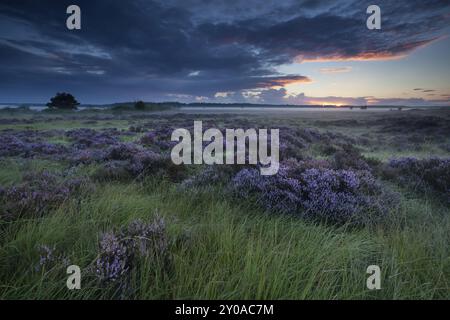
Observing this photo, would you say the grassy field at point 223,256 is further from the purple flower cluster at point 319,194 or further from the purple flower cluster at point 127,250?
the purple flower cluster at point 319,194

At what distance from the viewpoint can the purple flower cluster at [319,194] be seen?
3.53 metres

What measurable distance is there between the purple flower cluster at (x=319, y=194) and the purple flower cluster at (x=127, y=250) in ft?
5.59

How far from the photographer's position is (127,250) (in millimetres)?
2283

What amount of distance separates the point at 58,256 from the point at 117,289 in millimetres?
795

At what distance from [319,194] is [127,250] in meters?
2.77

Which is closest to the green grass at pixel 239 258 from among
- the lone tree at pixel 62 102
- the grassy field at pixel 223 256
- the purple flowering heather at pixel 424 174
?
the grassy field at pixel 223 256

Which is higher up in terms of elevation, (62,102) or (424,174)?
(62,102)

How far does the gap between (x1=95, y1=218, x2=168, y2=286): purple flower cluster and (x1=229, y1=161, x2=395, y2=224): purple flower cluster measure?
1.70 metres

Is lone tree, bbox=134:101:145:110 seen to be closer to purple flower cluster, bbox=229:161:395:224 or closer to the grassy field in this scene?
purple flower cluster, bbox=229:161:395:224

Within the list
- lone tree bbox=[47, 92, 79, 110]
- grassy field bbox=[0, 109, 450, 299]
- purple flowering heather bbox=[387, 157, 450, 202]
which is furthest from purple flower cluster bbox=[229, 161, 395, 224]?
lone tree bbox=[47, 92, 79, 110]

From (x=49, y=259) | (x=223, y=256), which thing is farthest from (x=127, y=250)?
(x=223, y=256)

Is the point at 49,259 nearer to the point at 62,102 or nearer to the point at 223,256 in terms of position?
the point at 223,256

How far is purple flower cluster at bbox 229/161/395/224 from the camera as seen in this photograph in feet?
11.6
